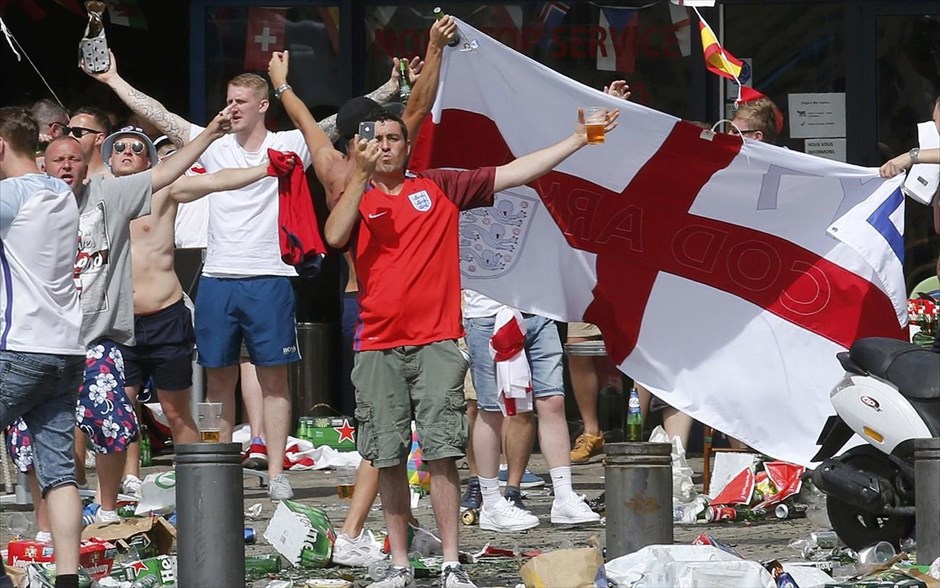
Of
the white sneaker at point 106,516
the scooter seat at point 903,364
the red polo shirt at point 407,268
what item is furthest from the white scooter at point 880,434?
the white sneaker at point 106,516

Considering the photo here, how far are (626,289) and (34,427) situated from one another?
3.13 meters

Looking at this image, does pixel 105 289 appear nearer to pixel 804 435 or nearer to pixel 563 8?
pixel 804 435

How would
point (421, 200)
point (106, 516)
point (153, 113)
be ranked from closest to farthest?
1. point (421, 200)
2. point (106, 516)
3. point (153, 113)

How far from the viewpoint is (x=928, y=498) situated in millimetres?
7078

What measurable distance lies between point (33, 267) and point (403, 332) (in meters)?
1.50

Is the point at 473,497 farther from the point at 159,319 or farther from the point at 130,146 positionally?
the point at 130,146

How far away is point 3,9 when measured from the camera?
13.5 m

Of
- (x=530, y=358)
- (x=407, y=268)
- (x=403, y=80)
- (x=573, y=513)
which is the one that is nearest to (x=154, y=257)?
(x=403, y=80)

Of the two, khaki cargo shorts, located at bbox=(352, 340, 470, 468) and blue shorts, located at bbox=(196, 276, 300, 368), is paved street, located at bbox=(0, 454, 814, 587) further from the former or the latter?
blue shorts, located at bbox=(196, 276, 300, 368)

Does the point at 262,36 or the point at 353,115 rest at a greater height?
the point at 262,36

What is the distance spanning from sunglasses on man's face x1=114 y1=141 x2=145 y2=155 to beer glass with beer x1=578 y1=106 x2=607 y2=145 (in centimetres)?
291

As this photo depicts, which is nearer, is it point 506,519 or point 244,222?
point 506,519

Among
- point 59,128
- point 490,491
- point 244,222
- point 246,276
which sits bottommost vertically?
point 490,491

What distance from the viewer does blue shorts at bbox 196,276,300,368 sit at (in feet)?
33.9
